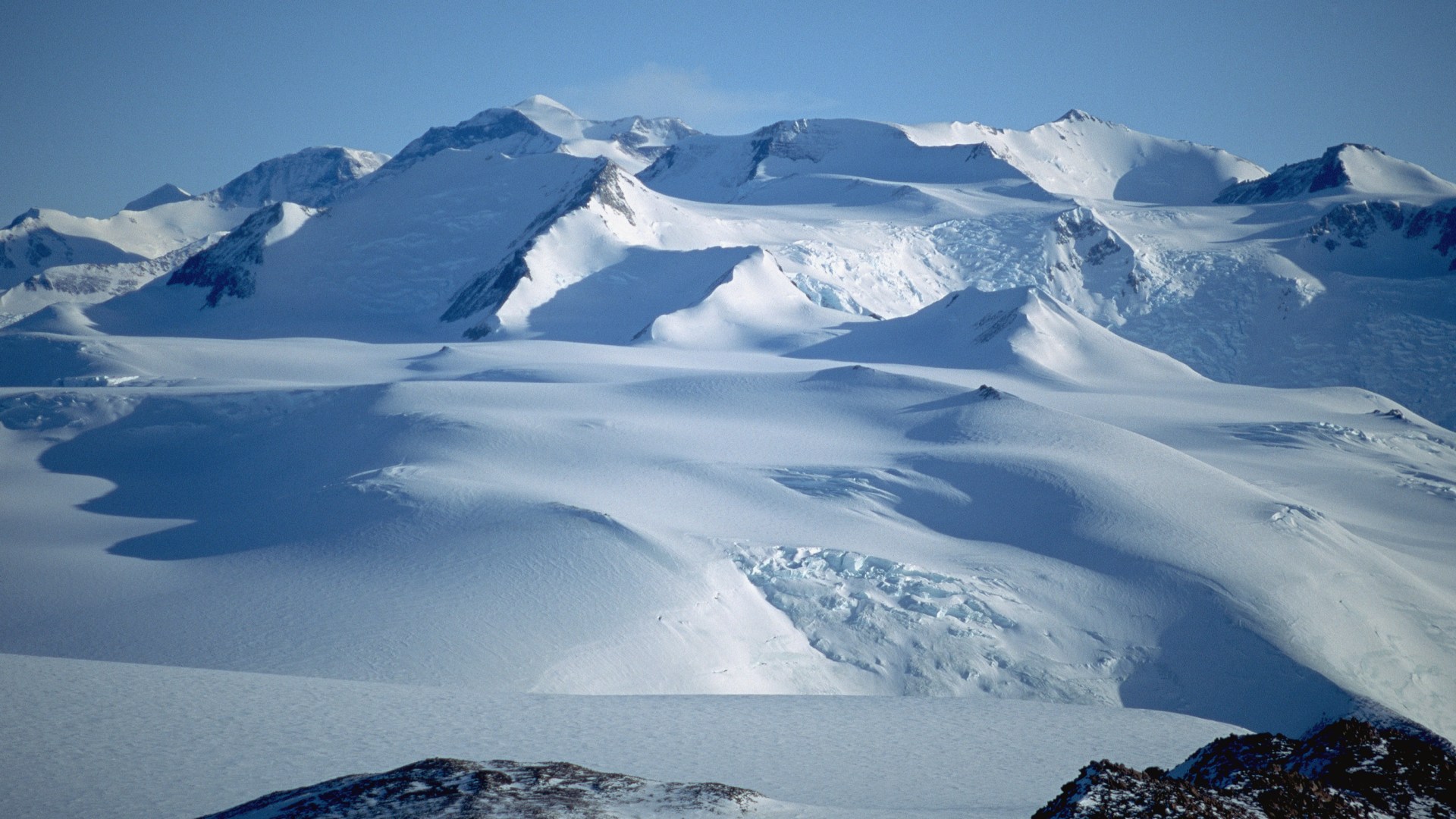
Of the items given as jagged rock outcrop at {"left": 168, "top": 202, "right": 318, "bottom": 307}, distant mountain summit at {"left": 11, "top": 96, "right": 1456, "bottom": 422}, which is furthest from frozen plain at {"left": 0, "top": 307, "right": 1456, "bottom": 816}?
jagged rock outcrop at {"left": 168, "top": 202, "right": 318, "bottom": 307}

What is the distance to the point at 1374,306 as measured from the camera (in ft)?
247

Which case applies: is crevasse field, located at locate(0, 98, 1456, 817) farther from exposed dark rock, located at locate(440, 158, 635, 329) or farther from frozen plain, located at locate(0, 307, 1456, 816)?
exposed dark rock, located at locate(440, 158, 635, 329)

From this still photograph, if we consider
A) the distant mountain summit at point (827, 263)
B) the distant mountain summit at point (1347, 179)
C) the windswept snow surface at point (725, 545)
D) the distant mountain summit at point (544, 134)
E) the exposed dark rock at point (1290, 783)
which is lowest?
the windswept snow surface at point (725, 545)

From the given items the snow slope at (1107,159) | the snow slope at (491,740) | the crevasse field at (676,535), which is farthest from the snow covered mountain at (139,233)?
the snow slope at (1107,159)

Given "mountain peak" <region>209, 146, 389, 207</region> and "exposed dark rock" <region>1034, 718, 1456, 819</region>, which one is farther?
"mountain peak" <region>209, 146, 389, 207</region>

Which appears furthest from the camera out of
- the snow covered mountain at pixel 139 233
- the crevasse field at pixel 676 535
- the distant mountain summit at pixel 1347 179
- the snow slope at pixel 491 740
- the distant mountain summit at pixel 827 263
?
the distant mountain summit at pixel 1347 179

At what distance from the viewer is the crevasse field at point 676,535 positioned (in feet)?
39.9

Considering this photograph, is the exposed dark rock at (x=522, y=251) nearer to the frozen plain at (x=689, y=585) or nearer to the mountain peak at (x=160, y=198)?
the frozen plain at (x=689, y=585)

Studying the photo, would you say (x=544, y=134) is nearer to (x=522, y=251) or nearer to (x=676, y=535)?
(x=522, y=251)

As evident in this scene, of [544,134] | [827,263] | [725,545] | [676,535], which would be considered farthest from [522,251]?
[544,134]

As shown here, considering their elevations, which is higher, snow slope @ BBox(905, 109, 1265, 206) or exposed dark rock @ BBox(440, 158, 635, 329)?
snow slope @ BBox(905, 109, 1265, 206)

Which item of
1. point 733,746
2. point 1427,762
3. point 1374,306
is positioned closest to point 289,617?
point 733,746

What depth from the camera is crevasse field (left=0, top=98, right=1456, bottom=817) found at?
1215 centimetres

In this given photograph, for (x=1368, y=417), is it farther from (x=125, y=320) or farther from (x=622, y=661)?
(x=125, y=320)
